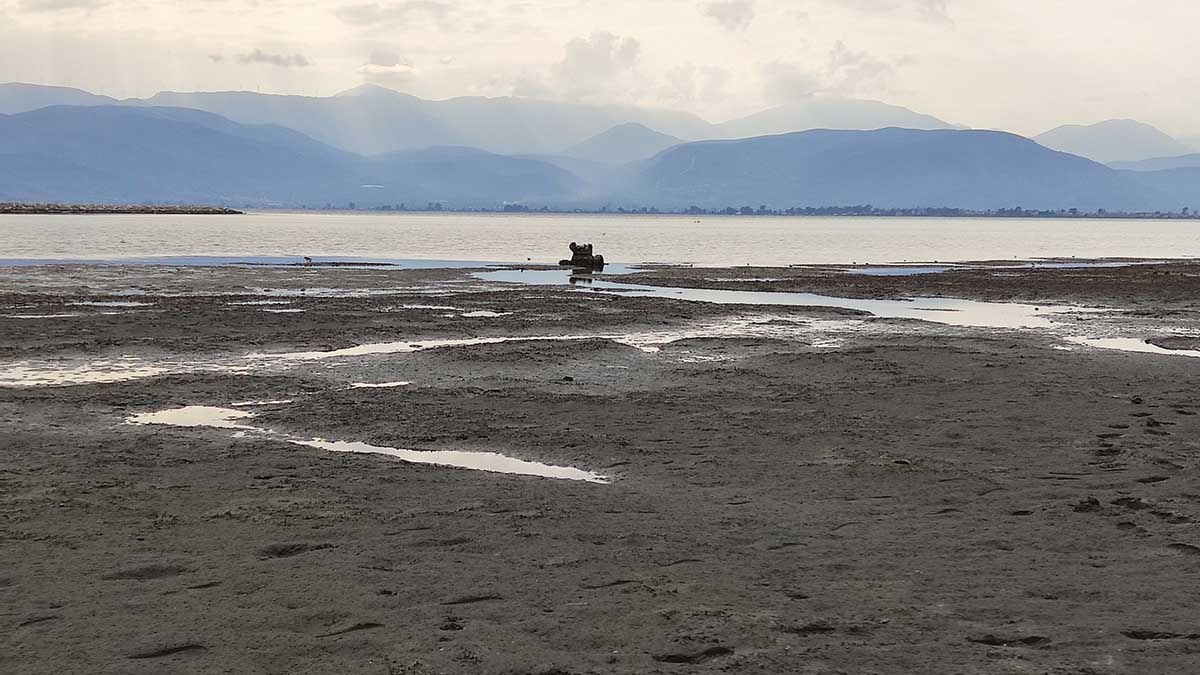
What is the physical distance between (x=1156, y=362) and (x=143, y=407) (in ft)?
62.9

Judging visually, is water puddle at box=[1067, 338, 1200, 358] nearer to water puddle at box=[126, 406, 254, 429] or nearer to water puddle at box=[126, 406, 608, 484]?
water puddle at box=[126, 406, 608, 484]

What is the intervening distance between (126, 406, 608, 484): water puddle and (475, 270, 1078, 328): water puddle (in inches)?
839

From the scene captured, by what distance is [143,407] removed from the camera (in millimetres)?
17203

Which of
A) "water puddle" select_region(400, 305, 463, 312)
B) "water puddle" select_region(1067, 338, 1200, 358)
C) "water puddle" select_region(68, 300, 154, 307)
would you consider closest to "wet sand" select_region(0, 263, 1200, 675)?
"water puddle" select_region(1067, 338, 1200, 358)

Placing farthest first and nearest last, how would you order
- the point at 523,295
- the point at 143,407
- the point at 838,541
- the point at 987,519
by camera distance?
the point at 523,295 → the point at 143,407 → the point at 987,519 → the point at 838,541

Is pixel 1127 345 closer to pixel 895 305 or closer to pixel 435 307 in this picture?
pixel 895 305

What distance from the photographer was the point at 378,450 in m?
14.5

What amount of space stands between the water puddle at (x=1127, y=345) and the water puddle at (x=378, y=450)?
1695cm

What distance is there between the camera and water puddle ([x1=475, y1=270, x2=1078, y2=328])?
3416 cm

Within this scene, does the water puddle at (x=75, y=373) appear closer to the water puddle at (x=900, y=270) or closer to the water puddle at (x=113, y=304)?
the water puddle at (x=113, y=304)

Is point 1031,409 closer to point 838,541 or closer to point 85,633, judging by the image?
point 838,541

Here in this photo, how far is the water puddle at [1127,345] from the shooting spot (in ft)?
82.0

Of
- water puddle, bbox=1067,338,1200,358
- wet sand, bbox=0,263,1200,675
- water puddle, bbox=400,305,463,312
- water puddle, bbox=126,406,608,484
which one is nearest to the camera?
wet sand, bbox=0,263,1200,675

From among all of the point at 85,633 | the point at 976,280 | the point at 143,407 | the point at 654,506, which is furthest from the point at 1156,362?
the point at 976,280
